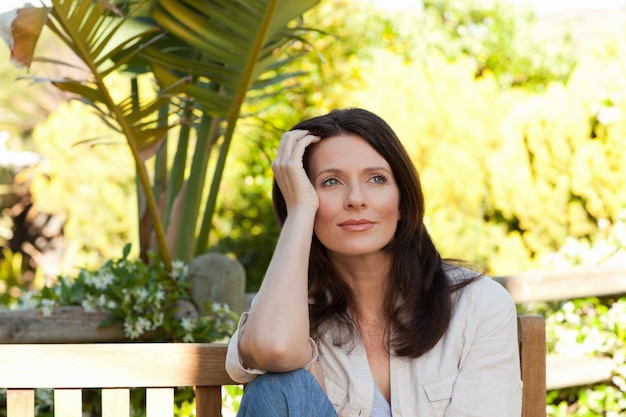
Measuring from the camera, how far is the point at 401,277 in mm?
2256

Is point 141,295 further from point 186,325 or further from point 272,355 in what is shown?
point 272,355

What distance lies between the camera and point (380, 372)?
215cm

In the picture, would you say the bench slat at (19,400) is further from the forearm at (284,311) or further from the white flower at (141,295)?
the white flower at (141,295)

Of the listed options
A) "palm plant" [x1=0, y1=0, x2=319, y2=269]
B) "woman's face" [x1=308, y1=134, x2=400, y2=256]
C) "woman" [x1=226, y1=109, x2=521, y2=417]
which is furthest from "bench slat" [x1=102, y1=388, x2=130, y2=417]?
"palm plant" [x1=0, y1=0, x2=319, y2=269]

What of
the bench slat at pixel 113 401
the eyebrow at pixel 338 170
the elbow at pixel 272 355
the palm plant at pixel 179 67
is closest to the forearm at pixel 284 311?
the elbow at pixel 272 355

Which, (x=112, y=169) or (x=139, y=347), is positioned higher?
(x=112, y=169)

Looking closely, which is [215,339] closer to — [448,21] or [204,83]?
[204,83]

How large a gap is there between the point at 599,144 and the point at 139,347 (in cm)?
414

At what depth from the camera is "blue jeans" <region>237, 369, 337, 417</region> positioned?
1809 mm

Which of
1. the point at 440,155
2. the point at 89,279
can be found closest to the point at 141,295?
the point at 89,279

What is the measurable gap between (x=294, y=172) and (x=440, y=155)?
14.9 ft

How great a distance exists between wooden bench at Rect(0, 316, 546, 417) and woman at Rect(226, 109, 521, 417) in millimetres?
61

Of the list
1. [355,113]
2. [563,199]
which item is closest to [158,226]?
[355,113]

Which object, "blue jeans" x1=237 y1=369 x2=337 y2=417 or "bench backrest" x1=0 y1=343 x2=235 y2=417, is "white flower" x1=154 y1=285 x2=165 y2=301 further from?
"blue jeans" x1=237 y1=369 x2=337 y2=417
